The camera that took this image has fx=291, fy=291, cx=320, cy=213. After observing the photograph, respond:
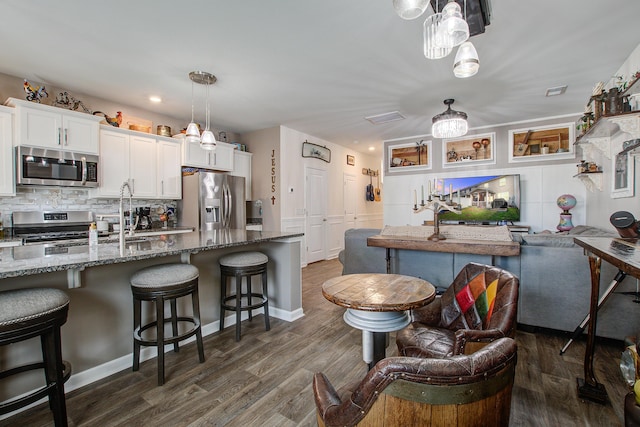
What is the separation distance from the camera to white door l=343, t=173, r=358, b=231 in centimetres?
704

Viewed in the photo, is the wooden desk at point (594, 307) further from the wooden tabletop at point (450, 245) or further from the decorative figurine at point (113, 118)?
the decorative figurine at point (113, 118)

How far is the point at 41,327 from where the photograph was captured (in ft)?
4.50

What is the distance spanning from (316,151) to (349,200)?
1.76 m

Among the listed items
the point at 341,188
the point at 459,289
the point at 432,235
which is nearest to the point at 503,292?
the point at 459,289

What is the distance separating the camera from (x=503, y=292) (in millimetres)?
1453

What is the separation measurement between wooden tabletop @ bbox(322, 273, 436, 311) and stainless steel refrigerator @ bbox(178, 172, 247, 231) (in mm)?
3086

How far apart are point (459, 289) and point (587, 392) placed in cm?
95

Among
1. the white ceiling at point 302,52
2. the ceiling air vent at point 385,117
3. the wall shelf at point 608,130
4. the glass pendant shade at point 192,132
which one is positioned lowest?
the wall shelf at point 608,130

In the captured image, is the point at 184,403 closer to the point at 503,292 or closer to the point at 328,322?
the point at 328,322

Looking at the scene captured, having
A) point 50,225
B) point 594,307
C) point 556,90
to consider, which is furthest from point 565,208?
point 50,225

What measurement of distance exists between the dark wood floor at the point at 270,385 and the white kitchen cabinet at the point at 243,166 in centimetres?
329

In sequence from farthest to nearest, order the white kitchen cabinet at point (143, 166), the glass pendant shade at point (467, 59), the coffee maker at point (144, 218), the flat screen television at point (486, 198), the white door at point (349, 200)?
1. the white door at point (349, 200)
2. the flat screen television at point (486, 198)
3. the coffee maker at point (144, 218)
4. the white kitchen cabinet at point (143, 166)
5. the glass pendant shade at point (467, 59)

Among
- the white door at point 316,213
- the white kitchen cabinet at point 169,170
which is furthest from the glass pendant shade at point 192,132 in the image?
the white door at point 316,213

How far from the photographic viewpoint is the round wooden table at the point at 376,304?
1.43m
